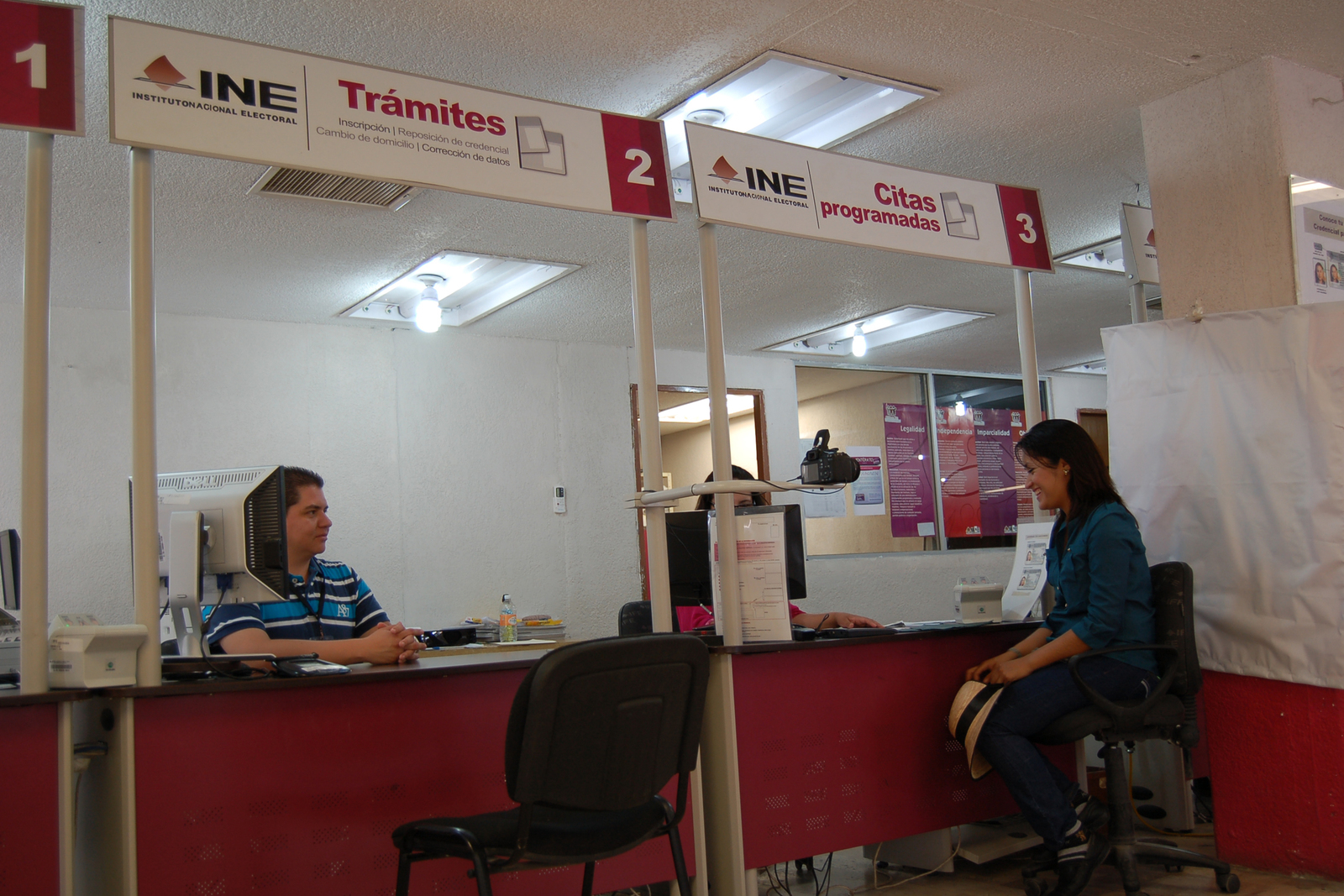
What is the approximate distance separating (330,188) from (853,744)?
290 cm

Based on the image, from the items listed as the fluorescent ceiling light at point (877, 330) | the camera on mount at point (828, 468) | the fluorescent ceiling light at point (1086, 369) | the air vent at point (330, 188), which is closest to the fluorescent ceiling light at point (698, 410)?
the fluorescent ceiling light at point (877, 330)

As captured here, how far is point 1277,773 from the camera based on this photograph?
3391mm

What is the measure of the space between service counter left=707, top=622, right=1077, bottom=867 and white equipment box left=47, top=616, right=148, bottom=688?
5.11ft

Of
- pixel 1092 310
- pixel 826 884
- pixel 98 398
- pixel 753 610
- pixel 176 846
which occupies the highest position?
pixel 1092 310

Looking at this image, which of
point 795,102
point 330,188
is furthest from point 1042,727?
point 330,188

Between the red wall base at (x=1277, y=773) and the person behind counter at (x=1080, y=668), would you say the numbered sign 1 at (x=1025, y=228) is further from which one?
the red wall base at (x=1277, y=773)

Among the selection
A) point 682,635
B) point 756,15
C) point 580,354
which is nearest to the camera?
point 682,635

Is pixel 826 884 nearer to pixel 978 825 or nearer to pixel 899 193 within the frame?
pixel 978 825

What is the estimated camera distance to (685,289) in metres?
A: 5.97

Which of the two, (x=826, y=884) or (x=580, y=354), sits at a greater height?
(x=580, y=354)

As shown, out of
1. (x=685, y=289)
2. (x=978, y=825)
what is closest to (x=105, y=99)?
(x=685, y=289)

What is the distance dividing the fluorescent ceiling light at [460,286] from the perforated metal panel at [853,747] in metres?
2.86

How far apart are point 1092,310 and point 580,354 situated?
3.53 m

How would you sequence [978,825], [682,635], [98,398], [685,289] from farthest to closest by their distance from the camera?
[685,289] < [98,398] < [978,825] < [682,635]
